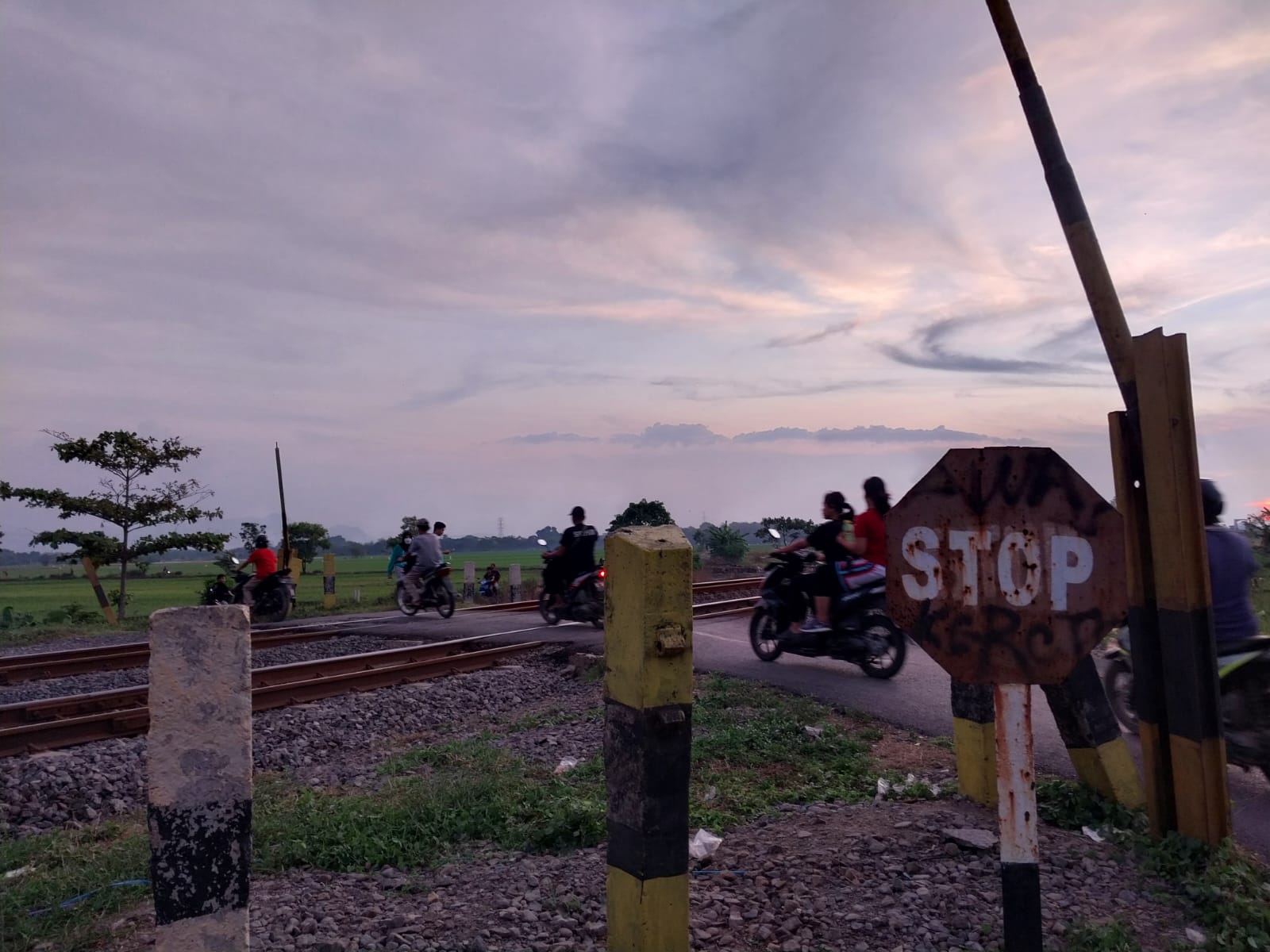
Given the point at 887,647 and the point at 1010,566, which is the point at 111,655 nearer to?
the point at 887,647

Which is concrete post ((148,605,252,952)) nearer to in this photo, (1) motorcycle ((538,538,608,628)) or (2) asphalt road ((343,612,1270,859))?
(2) asphalt road ((343,612,1270,859))

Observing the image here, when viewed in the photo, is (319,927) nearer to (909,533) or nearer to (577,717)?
(909,533)

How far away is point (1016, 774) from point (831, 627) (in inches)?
260

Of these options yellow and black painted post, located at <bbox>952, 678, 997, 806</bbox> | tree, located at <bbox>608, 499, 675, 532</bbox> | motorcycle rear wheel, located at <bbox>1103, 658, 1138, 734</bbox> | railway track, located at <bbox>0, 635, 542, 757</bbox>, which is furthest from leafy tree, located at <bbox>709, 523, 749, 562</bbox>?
yellow and black painted post, located at <bbox>952, 678, 997, 806</bbox>

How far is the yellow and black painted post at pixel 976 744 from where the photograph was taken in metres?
4.86

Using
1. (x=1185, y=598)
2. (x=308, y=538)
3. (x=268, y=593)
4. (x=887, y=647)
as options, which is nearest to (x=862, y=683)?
(x=887, y=647)

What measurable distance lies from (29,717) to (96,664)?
3.95 metres

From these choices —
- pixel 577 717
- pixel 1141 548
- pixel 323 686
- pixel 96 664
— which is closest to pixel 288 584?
pixel 96 664

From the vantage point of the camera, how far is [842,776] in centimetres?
584

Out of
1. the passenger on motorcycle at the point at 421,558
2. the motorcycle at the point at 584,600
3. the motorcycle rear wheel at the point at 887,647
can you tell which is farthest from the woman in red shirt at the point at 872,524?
the passenger on motorcycle at the point at 421,558

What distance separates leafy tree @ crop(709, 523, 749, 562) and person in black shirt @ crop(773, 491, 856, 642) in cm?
2392

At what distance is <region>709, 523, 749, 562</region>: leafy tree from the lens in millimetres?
33938

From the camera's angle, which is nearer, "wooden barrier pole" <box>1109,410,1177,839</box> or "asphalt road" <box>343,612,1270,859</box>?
"wooden barrier pole" <box>1109,410,1177,839</box>

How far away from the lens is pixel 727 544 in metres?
33.9
